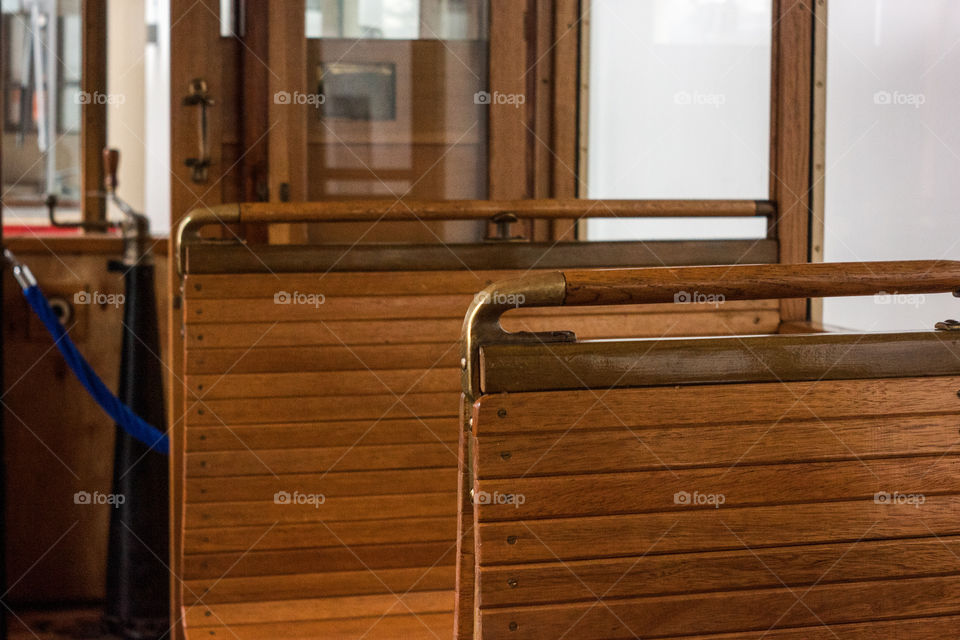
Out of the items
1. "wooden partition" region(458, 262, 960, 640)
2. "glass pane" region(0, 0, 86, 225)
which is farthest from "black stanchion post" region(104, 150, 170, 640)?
"wooden partition" region(458, 262, 960, 640)

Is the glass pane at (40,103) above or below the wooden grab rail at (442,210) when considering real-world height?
above

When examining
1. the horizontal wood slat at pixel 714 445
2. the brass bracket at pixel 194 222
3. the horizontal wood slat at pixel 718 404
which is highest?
the brass bracket at pixel 194 222

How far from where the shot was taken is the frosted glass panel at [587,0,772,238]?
95.8 inches

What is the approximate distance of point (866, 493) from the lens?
124cm

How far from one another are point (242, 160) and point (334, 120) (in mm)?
267

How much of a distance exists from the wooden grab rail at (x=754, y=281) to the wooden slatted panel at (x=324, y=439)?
78 centimetres

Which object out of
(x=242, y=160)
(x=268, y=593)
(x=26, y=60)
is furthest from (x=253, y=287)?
(x=26, y=60)

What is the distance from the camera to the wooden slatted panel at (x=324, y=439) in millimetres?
1959

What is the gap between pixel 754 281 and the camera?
1213mm

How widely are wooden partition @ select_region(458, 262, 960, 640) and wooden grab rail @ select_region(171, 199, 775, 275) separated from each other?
88 cm

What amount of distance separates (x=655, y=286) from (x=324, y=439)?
970 millimetres

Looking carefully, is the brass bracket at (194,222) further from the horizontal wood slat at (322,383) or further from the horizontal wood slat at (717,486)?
the horizontal wood slat at (717,486)

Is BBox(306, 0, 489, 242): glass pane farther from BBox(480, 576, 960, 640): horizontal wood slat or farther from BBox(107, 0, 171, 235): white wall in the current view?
BBox(480, 576, 960, 640): horizontal wood slat

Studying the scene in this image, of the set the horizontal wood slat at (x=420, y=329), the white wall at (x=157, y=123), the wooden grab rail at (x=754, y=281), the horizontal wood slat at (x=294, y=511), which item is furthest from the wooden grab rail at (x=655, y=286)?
the white wall at (x=157, y=123)
